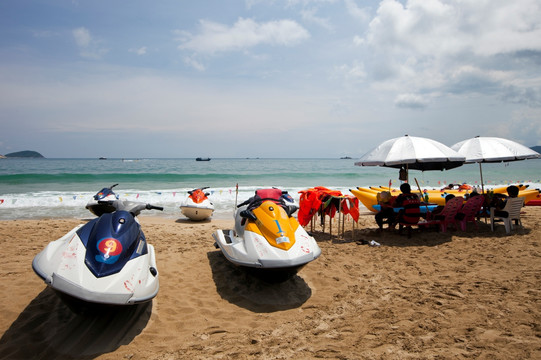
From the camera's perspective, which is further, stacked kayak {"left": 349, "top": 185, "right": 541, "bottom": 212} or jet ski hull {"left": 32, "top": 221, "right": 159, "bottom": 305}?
stacked kayak {"left": 349, "top": 185, "right": 541, "bottom": 212}

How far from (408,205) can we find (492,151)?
135 inches

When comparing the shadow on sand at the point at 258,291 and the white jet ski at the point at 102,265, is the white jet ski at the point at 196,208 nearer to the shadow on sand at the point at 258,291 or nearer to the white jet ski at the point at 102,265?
the shadow on sand at the point at 258,291

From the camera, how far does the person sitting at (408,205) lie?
7.34 meters

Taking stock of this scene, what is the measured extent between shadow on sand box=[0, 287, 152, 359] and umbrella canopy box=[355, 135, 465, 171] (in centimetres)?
597

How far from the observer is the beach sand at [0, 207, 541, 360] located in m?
3.20

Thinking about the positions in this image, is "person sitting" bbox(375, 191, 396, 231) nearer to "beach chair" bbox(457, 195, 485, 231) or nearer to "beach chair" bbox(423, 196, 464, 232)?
"beach chair" bbox(423, 196, 464, 232)

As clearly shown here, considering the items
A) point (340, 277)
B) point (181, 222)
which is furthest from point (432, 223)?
point (181, 222)

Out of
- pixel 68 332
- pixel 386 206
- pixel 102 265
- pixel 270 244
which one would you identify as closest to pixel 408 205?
pixel 386 206

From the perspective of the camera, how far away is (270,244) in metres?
4.26

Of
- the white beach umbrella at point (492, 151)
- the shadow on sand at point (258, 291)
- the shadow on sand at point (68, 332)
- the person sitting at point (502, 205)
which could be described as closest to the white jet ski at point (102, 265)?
the shadow on sand at point (68, 332)

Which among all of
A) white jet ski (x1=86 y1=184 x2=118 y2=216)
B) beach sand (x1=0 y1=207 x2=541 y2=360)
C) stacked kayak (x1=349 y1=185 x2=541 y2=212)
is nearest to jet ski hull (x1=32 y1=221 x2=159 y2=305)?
beach sand (x1=0 y1=207 x2=541 y2=360)

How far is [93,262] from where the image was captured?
3.27 metres

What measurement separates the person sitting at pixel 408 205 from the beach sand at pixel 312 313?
113 centimetres

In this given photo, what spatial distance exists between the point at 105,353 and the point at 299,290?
8.71 ft
